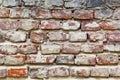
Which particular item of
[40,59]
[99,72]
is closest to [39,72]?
[40,59]

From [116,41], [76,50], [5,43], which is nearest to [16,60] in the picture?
[5,43]

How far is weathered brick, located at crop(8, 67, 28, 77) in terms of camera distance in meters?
2.02

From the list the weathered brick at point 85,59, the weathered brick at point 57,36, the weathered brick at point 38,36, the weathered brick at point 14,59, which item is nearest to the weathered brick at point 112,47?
the weathered brick at point 85,59

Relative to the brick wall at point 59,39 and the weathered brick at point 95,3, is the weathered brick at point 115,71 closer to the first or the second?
the brick wall at point 59,39

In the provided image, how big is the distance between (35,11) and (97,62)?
1.88 ft

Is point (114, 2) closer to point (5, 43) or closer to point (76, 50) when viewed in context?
point (76, 50)

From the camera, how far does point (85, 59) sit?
203 cm

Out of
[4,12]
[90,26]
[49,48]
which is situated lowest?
[49,48]

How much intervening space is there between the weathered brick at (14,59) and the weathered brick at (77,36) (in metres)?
0.37

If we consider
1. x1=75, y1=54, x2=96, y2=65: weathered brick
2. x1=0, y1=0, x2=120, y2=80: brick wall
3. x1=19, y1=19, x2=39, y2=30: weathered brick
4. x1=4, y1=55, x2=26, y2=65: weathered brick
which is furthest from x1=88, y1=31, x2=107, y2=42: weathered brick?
x1=4, y1=55, x2=26, y2=65: weathered brick

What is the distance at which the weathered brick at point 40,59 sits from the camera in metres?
2.02

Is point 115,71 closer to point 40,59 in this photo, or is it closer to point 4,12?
point 40,59

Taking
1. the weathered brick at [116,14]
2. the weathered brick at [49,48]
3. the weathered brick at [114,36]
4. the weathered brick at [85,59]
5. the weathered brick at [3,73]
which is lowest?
the weathered brick at [3,73]

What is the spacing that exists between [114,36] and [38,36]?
1.78 feet
